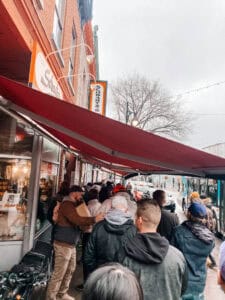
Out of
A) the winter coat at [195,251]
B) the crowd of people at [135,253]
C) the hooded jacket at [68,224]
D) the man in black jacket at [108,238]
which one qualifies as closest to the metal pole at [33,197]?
the crowd of people at [135,253]

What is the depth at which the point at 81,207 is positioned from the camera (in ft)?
14.5

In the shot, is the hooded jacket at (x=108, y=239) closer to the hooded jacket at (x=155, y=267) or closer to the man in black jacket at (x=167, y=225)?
the hooded jacket at (x=155, y=267)

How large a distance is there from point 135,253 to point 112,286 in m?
1.04

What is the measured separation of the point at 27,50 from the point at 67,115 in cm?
220

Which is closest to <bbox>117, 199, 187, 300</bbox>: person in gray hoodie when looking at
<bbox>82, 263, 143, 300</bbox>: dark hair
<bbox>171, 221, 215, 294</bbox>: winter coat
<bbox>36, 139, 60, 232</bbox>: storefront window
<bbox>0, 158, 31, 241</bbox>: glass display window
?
<bbox>171, 221, 215, 294</bbox>: winter coat

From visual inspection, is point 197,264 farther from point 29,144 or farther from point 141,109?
point 141,109

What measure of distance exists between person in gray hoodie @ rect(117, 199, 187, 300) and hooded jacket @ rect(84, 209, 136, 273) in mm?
603

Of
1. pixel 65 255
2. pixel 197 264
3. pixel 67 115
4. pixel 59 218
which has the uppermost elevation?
pixel 67 115

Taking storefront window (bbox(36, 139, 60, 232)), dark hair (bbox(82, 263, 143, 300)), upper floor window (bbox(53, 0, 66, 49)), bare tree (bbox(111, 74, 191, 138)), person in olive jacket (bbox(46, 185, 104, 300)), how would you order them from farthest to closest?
bare tree (bbox(111, 74, 191, 138)), upper floor window (bbox(53, 0, 66, 49)), storefront window (bbox(36, 139, 60, 232)), person in olive jacket (bbox(46, 185, 104, 300)), dark hair (bbox(82, 263, 143, 300))

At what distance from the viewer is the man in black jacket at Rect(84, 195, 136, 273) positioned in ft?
8.81

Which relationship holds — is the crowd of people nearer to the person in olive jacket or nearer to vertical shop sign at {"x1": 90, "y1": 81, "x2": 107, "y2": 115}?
the person in olive jacket

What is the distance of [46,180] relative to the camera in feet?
22.9

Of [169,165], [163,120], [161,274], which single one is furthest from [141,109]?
[161,274]

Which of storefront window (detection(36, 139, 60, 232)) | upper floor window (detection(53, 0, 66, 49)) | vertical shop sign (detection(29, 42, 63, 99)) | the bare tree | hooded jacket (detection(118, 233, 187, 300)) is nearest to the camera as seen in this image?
hooded jacket (detection(118, 233, 187, 300))
